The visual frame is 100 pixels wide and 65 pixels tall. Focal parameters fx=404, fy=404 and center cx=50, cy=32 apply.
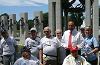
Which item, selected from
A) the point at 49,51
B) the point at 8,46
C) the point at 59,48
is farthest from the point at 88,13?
the point at 49,51

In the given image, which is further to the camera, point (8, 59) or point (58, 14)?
point (58, 14)

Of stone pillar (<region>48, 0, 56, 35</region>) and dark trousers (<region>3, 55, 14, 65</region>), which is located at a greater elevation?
stone pillar (<region>48, 0, 56, 35</region>)

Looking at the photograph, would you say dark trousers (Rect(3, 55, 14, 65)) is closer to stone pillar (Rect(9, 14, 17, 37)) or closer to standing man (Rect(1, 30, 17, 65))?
standing man (Rect(1, 30, 17, 65))

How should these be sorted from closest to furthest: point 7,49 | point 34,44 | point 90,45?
1. point 90,45
2. point 34,44
3. point 7,49

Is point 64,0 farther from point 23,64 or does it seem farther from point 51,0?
point 23,64

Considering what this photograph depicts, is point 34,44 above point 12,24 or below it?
above

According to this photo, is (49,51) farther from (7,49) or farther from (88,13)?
(88,13)

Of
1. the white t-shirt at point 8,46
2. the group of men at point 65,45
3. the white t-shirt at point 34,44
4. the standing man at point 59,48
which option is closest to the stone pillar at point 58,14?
the white t-shirt at point 8,46

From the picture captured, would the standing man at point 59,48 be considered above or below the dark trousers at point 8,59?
above

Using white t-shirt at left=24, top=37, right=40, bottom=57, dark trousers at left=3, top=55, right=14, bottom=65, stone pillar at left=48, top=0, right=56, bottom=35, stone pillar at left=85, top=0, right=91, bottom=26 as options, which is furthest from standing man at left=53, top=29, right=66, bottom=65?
stone pillar at left=48, top=0, right=56, bottom=35

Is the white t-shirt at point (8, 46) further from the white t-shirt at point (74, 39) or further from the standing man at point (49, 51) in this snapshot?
the white t-shirt at point (74, 39)

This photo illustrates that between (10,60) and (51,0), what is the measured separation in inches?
383

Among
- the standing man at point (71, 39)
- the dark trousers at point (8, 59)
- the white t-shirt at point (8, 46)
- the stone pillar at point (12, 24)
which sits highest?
the standing man at point (71, 39)

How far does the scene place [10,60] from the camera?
11.3 metres
